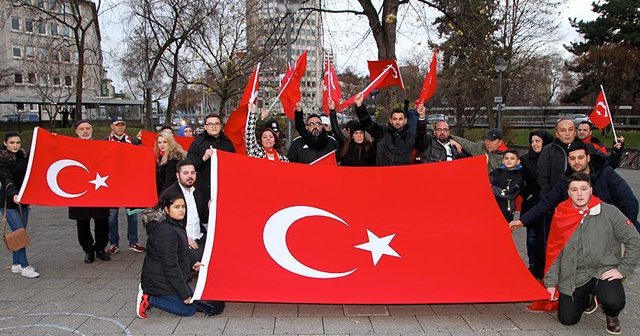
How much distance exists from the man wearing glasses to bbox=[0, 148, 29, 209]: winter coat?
78.7 inches

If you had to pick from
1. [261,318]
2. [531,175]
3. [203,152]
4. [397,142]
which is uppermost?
[397,142]

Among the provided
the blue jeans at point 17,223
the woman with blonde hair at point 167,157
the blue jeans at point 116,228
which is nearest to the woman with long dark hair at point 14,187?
the blue jeans at point 17,223

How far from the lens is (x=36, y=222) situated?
937 centimetres

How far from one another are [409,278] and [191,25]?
70.2ft

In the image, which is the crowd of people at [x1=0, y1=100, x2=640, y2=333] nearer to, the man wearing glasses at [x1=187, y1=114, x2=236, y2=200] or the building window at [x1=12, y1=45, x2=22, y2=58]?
the man wearing glasses at [x1=187, y1=114, x2=236, y2=200]

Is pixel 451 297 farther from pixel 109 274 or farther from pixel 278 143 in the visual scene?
pixel 109 274

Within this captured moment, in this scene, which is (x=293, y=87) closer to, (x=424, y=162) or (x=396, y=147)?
(x=396, y=147)

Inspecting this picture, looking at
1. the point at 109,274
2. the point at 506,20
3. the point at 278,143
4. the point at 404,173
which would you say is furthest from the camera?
the point at 506,20

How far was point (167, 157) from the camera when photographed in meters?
6.10

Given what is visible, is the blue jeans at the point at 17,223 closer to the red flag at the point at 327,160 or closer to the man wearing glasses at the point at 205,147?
the man wearing glasses at the point at 205,147

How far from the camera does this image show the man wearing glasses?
18.7ft

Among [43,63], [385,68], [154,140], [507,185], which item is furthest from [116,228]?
[43,63]

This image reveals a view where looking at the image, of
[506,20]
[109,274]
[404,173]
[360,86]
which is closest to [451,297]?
[404,173]

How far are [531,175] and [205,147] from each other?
380 cm
